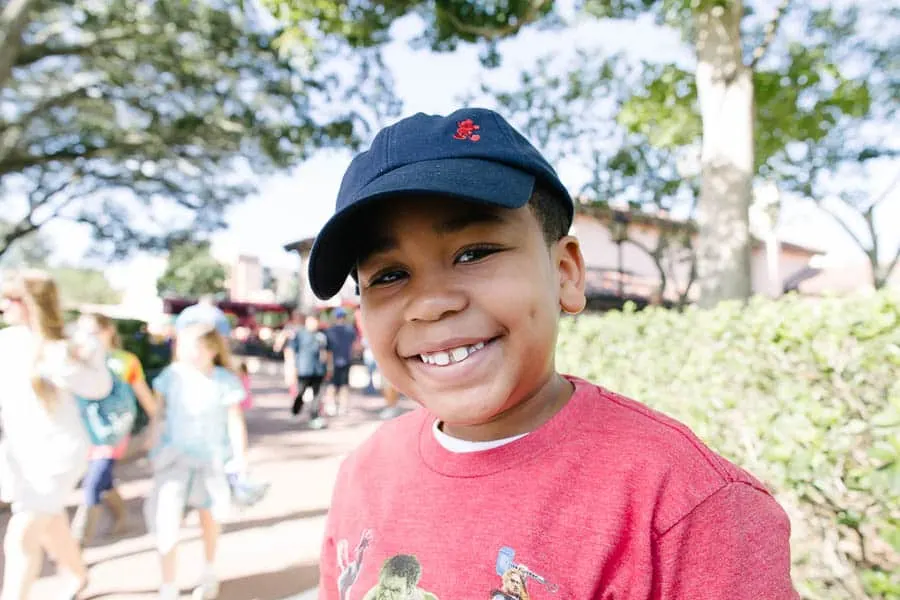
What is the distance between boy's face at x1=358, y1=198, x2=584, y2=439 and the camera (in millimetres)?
1131

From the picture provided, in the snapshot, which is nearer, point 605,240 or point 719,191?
point 719,191

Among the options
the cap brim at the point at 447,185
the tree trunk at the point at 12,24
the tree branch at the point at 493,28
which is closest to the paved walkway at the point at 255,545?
the cap brim at the point at 447,185

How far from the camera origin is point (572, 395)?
1256 millimetres

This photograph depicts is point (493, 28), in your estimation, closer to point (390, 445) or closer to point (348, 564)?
point (390, 445)

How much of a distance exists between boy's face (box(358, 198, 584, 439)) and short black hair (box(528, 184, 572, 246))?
0.03m

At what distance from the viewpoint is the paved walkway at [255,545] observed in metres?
4.20

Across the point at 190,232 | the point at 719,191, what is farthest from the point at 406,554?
the point at 190,232

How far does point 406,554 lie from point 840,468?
65.9 inches

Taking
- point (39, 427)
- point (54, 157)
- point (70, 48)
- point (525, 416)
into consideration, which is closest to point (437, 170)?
point (525, 416)

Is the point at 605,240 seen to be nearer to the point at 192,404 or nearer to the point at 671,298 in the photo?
the point at 671,298

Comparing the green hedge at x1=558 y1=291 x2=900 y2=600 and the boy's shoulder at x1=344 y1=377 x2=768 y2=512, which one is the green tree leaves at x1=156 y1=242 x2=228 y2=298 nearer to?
the green hedge at x1=558 y1=291 x2=900 y2=600

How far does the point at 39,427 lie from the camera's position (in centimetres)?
365

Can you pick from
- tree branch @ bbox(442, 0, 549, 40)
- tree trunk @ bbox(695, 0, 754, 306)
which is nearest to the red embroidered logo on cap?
tree trunk @ bbox(695, 0, 754, 306)

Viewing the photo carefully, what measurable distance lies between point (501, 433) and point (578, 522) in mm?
258
